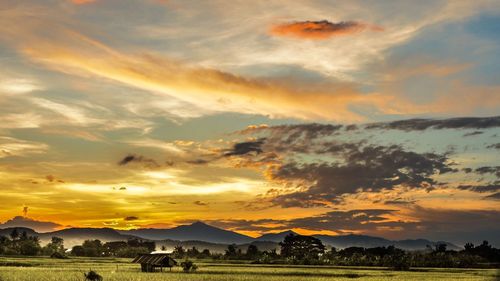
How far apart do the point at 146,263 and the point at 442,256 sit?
69.2 meters

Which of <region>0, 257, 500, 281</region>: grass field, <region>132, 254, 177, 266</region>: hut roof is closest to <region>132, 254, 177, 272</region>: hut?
<region>132, 254, 177, 266</region>: hut roof

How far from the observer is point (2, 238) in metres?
188

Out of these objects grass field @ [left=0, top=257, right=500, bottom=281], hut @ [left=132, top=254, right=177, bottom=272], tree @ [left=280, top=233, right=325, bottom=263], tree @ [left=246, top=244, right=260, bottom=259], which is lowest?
grass field @ [left=0, top=257, right=500, bottom=281]

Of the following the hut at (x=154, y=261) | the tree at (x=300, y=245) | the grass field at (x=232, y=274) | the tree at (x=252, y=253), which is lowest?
the grass field at (x=232, y=274)

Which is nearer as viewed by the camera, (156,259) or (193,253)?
(156,259)

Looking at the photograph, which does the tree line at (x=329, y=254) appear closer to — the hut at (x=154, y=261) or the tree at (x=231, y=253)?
the tree at (x=231, y=253)

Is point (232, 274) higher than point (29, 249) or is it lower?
lower

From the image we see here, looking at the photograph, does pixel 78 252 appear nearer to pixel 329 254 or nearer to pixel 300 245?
pixel 300 245

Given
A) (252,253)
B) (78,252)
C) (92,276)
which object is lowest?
(92,276)

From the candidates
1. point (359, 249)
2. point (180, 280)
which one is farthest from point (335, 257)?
point (180, 280)

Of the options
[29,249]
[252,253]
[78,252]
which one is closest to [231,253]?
[252,253]

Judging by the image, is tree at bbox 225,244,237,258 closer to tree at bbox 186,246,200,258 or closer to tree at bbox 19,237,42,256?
tree at bbox 186,246,200,258

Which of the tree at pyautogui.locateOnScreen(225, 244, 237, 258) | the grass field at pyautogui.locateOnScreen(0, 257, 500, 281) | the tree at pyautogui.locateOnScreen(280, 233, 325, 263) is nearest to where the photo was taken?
the grass field at pyautogui.locateOnScreen(0, 257, 500, 281)

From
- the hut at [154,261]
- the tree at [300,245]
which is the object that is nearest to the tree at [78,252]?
the tree at [300,245]
